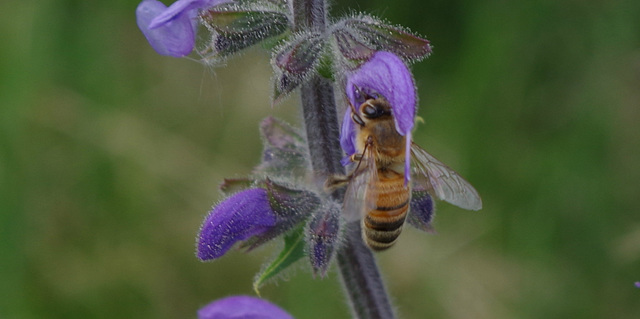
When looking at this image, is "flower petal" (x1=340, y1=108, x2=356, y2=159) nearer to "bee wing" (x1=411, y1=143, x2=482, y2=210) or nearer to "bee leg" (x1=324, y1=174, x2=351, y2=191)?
"bee leg" (x1=324, y1=174, x2=351, y2=191)

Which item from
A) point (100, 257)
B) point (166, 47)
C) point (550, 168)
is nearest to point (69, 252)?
point (100, 257)

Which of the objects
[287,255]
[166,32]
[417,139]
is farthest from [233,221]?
[417,139]

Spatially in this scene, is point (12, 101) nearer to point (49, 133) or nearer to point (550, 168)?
point (49, 133)

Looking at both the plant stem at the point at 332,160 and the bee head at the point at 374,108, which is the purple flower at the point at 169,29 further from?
the bee head at the point at 374,108

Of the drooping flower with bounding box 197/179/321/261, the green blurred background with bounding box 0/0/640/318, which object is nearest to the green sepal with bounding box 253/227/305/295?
the drooping flower with bounding box 197/179/321/261

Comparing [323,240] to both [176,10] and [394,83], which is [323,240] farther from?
[176,10]

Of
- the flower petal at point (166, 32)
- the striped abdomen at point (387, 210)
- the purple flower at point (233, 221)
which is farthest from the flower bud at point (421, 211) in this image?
the flower petal at point (166, 32)
